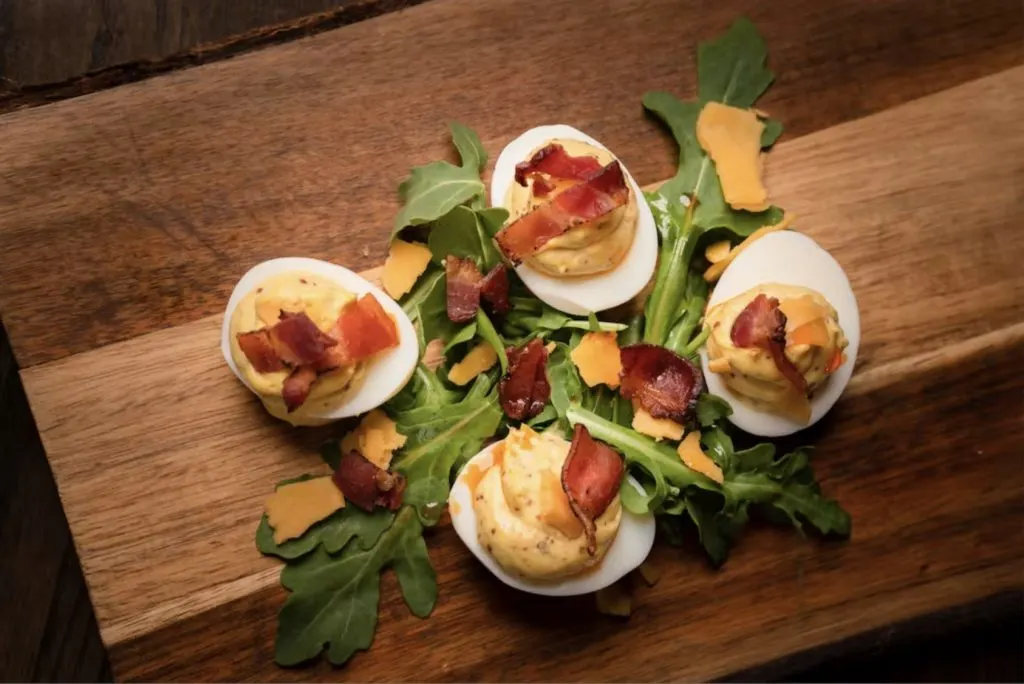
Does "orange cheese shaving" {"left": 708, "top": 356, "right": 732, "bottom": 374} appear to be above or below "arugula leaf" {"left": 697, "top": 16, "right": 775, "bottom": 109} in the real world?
below

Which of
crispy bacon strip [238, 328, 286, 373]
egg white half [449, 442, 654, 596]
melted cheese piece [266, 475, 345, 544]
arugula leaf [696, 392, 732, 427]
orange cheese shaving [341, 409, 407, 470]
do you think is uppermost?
crispy bacon strip [238, 328, 286, 373]

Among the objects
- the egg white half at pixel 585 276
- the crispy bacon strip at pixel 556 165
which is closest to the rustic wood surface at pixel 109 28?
the egg white half at pixel 585 276

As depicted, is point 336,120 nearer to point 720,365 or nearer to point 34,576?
point 720,365

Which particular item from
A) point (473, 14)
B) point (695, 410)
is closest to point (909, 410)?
point (695, 410)

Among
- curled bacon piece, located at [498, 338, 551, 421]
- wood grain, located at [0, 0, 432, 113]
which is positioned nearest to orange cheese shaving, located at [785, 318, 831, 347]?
curled bacon piece, located at [498, 338, 551, 421]

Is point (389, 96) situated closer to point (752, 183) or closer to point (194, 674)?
point (752, 183)

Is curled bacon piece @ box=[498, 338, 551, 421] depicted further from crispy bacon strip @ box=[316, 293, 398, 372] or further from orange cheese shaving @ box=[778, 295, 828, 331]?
orange cheese shaving @ box=[778, 295, 828, 331]
